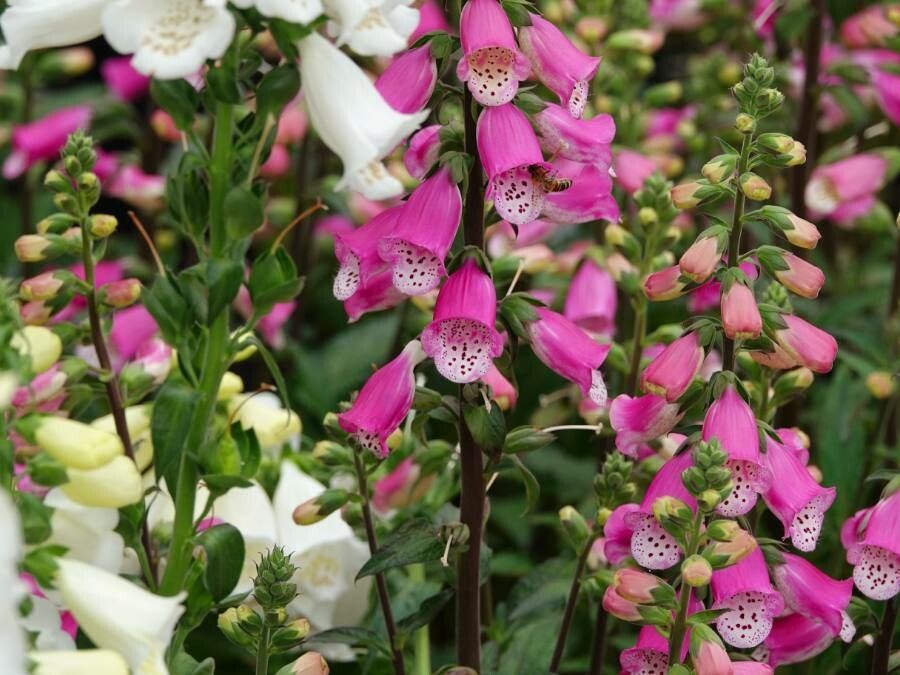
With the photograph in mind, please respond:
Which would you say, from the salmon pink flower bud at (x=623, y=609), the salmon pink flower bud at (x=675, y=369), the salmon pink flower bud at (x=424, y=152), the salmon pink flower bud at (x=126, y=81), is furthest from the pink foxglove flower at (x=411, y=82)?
the salmon pink flower bud at (x=126, y=81)

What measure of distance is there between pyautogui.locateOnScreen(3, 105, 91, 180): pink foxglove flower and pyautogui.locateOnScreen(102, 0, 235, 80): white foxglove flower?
3.53 feet

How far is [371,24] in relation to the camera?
0.89m

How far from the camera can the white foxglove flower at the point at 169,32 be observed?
835mm

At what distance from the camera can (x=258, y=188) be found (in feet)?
3.11

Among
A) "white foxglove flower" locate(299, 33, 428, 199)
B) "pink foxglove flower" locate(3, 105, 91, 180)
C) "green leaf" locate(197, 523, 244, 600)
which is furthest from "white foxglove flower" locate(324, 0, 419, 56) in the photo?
"pink foxglove flower" locate(3, 105, 91, 180)

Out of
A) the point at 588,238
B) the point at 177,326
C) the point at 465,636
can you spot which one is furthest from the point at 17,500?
the point at 588,238

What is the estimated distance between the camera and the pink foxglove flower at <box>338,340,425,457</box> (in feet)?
3.31

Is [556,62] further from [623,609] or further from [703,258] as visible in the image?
[623,609]

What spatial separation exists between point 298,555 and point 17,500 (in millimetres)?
465

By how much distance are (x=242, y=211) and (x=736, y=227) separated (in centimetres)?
33

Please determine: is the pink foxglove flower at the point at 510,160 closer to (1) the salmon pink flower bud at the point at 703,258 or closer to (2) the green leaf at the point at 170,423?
(1) the salmon pink flower bud at the point at 703,258

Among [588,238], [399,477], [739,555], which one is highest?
[739,555]

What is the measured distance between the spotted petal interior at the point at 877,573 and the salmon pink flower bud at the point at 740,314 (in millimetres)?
202

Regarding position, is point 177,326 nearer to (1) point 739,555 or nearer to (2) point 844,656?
(1) point 739,555
